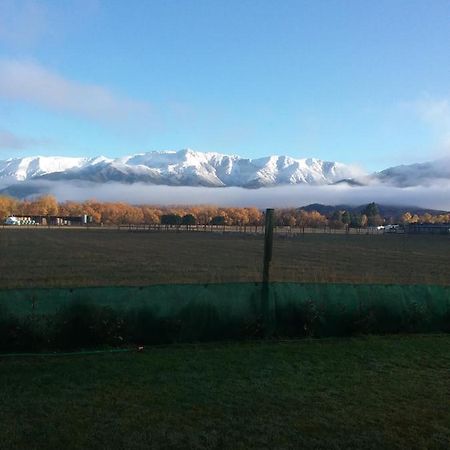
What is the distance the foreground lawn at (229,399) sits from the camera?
4.79 meters

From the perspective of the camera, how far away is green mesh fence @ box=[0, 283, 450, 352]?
8.20 m

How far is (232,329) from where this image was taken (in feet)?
29.7

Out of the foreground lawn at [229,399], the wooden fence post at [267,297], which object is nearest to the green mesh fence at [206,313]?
the wooden fence post at [267,297]

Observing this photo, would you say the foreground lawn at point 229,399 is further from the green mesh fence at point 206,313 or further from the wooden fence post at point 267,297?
→ the wooden fence post at point 267,297

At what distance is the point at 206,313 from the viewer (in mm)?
8953

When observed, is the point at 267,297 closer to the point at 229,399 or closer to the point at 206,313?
the point at 206,313

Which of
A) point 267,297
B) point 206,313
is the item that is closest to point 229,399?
point 206,313

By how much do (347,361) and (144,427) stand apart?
3.81m

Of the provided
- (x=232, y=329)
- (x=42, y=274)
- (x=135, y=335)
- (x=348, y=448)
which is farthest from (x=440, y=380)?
(x=42, y=274)

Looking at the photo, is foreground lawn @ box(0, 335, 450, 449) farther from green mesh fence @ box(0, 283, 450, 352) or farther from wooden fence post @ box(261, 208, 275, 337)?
wooden fence post @ box(261, 208, 275, 337)

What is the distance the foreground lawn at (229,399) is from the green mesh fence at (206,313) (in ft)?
1.75

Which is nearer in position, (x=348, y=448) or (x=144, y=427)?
(x=348, y=448)

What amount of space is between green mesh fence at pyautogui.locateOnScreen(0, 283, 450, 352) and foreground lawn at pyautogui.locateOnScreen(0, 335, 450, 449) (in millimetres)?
534

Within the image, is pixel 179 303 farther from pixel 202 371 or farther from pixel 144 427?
pixel 144 427
